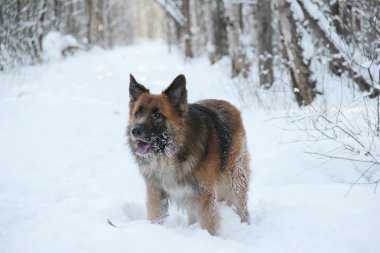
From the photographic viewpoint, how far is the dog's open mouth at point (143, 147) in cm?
348

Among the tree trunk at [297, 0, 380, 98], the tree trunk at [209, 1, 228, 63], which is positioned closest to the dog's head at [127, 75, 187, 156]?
the tree trunk at [297, 0, 380, 98]

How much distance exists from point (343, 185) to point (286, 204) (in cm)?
74

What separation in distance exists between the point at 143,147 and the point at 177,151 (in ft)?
1.05

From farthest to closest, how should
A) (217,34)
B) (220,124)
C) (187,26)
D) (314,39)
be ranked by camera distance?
(187,26) < (217,34) < (314,39) < (220,124)

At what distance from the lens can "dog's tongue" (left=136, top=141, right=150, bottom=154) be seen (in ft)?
11.4

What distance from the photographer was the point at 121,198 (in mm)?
4461

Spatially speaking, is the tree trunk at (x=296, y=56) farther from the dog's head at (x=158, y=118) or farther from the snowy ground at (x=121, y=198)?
the dog's head at (x=158, y=118)

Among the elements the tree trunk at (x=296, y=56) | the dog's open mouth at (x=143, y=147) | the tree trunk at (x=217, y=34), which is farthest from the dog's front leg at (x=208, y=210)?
the tree trunk at (x=217, y=34)

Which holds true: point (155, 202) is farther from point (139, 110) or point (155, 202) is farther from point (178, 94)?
point (178, 94)

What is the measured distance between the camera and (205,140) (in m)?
3.67

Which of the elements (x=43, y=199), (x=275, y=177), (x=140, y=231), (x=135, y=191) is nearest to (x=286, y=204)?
(x=275, y=177)

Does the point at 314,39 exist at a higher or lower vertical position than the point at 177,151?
higher

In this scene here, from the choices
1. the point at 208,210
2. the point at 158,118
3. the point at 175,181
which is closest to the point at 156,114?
the point at 158,118

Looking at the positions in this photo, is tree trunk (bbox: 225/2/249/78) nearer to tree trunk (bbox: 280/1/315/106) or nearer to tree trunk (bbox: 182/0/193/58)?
tree trunk (bbox: 280/1/315/106)
